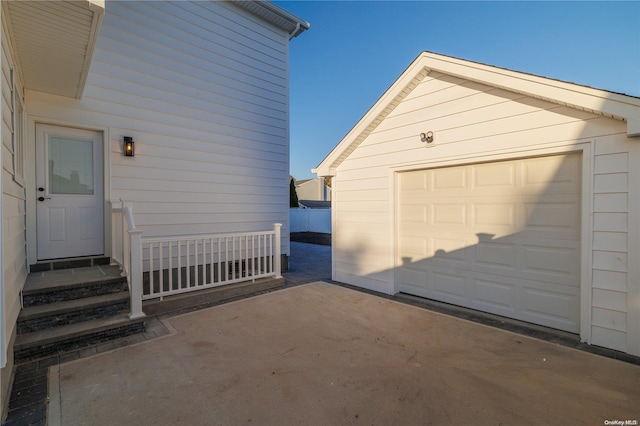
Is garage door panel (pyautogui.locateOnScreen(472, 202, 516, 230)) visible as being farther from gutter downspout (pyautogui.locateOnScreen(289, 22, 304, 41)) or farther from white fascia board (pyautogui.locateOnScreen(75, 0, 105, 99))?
gutter downspout (pyautogui.locateOnScreen(289, 22, 304, 41))

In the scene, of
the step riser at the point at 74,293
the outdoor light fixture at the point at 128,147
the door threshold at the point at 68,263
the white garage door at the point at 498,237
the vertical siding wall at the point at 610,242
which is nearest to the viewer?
the vertical siding wall at the point at 610,242

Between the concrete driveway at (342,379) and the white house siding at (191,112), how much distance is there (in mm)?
2683

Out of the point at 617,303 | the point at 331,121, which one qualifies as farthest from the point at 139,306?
the point at 331,121

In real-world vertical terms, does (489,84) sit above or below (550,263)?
above

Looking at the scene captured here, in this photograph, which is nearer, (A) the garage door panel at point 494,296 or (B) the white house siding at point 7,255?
(B) the white house siding at point 7,255

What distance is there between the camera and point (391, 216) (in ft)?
16.6

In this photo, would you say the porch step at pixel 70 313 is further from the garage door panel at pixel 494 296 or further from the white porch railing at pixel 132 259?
the garage door panel at pixel 494 296

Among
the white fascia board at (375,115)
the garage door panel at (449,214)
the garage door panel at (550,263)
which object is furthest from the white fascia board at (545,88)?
the garage door panel at (449,214)

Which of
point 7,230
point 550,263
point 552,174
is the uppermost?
point 552,174

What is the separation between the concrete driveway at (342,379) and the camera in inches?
83.0

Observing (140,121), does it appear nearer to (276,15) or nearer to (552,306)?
(276,15)

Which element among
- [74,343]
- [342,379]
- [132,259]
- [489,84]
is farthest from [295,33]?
[342,379]

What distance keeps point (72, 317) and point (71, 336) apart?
0.31 m

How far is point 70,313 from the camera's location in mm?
3303
